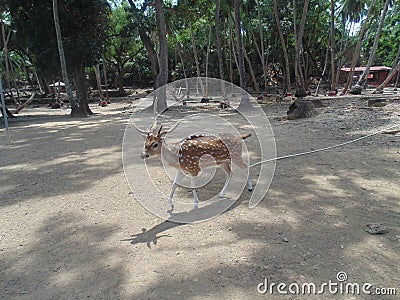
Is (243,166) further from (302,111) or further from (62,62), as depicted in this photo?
(62,62)

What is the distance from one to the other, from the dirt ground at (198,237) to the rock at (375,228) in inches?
2.3

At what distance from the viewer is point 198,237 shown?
140 inches

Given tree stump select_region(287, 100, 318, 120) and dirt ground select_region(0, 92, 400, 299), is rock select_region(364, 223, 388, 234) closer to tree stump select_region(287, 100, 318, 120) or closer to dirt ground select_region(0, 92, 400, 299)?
dirt ground select_region(0, 92, 400, 299)

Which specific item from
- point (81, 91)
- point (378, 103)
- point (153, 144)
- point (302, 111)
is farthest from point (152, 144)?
point (81, 91)

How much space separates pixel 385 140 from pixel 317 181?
11.8 feet

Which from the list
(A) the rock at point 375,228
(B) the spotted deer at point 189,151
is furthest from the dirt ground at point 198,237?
(B) the spotted deer at point 189,151

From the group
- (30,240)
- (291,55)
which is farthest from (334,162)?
(291,55)

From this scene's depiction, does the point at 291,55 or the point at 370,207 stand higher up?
the point at 291,55

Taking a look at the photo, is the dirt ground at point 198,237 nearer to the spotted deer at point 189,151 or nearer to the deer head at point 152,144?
the spotted deer at point 189,151

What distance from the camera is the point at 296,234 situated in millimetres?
3527

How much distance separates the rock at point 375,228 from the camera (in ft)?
11.3

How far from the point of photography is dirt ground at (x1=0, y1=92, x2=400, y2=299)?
277cm

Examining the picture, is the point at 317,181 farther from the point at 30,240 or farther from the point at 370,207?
the point at 30,240

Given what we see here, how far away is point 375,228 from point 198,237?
1.99 m
